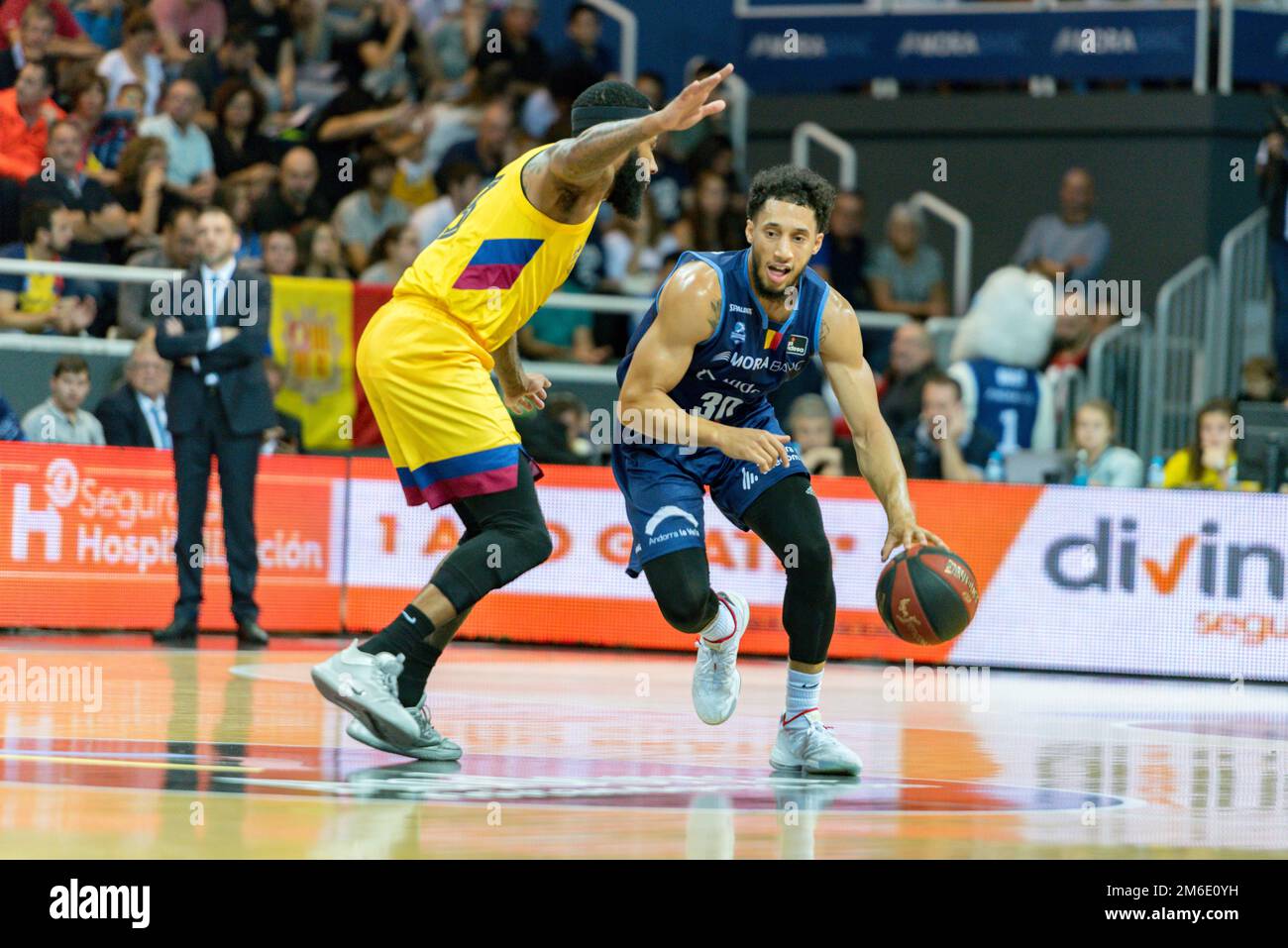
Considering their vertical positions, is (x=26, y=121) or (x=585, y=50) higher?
(x=585, y=50)

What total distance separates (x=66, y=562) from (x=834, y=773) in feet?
22.0

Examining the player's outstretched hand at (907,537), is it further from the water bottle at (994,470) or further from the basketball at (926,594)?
the water bottle at (994,470)

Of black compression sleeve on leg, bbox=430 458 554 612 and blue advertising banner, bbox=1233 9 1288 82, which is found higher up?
blue advertising banner, bbox=1233 9 1288 82

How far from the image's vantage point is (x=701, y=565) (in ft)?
26.2

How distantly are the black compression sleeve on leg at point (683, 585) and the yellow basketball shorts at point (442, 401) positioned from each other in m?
0.74

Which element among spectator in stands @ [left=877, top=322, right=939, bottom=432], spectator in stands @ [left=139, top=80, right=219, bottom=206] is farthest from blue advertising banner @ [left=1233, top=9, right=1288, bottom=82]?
spectator in stands @ [left=139, top=80, right=219, bottom=206]

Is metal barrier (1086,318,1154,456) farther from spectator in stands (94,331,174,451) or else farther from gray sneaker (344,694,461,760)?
gray sneaker (344,694,461,760)

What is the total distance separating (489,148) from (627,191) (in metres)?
10.4

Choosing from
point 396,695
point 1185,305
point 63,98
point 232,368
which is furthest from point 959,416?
point 396,695

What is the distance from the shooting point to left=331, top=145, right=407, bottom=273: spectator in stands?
1666cm

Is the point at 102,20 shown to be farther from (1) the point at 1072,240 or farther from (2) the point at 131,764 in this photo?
(2) the point at 131,764

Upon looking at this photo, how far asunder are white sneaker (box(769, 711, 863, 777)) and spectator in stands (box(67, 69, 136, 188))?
8972 mm

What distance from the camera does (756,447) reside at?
7555 millimetres

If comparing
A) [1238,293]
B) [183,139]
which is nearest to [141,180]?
[183,139]
